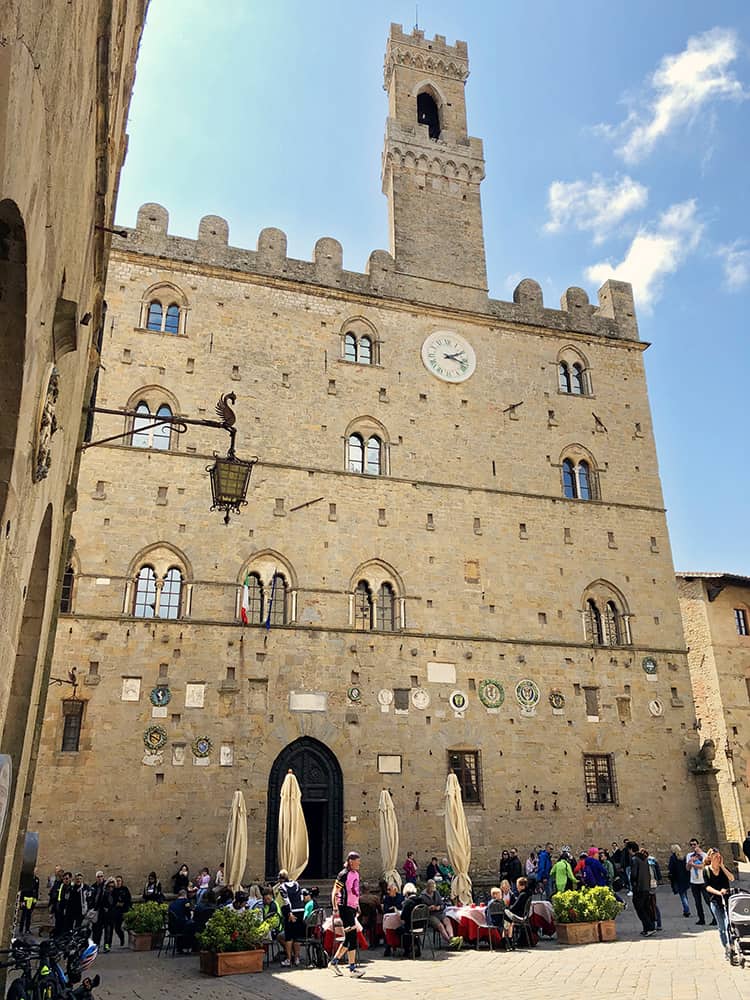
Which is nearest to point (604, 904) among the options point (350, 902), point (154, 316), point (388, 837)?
point (350, 902)

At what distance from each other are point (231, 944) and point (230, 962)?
20cm

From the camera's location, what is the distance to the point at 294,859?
13.2m

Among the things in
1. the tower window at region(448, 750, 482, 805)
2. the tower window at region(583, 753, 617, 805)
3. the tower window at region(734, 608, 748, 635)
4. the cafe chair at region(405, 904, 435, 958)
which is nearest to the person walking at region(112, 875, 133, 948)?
the cafe chair at region(405, 904, 435, 958)

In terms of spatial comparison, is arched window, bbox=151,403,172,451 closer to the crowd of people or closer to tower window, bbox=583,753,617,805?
the crowd of people

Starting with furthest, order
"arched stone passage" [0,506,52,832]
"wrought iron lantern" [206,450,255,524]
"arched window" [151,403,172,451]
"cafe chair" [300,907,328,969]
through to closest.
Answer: "arched window" [151,403,172,451] < "cafe chair" [300,907,328,969] < "wrought iron lantern" [206,450,255,524] < "arched stone passage" [0,506,52,832]

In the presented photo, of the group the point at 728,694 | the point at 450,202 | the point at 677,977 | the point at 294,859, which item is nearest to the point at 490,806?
the point at 294,859

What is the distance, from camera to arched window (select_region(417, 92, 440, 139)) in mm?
24234

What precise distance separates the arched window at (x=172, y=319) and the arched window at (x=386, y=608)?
756 centimetres

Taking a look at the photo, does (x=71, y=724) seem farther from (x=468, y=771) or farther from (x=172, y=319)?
(x=172, y=319)

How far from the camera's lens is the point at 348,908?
9.44 m

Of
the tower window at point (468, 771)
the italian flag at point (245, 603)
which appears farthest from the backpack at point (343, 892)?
the tower window at point (468, 771)

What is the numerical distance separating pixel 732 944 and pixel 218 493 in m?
7.35

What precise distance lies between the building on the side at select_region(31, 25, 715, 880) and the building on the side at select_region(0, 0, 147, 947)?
27.0 feet

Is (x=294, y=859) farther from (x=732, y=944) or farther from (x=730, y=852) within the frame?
(x=730, y=852)
